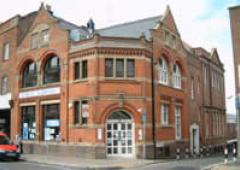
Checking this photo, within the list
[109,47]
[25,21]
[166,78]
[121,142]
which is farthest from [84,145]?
[25,21]

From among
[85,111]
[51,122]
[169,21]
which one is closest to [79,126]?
[85,111]

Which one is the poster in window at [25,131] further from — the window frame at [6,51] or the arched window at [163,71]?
the arched window at [163,71]

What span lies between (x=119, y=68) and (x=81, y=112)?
425 centimetres

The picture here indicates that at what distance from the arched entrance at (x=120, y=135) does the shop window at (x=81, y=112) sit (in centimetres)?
172

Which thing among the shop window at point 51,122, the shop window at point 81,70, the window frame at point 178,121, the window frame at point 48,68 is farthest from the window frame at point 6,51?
the window frame at point 178,121

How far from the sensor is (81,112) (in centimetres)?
3062

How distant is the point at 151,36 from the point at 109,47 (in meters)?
4.17

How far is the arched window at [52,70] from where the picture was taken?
110ft

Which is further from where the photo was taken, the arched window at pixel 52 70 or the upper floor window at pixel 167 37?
the upper floor window at pixel 167 37

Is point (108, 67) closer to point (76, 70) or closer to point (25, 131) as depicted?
point (76, 70)

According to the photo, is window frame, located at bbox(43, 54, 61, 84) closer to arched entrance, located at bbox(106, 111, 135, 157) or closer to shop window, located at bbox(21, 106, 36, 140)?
shop window, located at bbox(21, 106, 36, 140)

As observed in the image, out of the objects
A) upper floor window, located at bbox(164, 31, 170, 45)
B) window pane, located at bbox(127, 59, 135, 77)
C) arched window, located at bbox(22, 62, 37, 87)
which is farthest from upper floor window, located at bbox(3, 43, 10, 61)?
upper floor window, located at bbox(164, 31, 170, 45)

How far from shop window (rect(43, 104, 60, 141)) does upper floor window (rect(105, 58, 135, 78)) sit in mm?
5660

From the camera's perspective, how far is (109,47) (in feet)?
99.0
